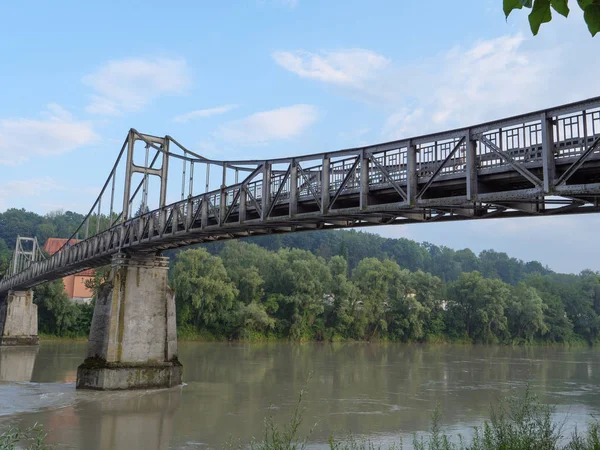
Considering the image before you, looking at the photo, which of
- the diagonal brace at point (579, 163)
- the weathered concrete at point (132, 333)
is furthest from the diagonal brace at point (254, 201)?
the diagonal brace at point (579, 163)

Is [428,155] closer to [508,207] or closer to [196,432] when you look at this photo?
[508,207]

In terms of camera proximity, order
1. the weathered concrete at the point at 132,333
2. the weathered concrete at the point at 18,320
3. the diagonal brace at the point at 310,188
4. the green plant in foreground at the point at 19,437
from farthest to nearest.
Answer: the weathered concrete at the point at 18,320, the weathered concrete at the point at 132,333, the diagonal brace at the point at 310,188, the green plant in foreground at the point at 19,437

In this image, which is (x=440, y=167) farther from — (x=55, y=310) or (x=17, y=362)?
(x=55, y=310)

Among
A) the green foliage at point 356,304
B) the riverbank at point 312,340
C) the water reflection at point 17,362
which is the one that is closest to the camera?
the water reflection at point 17,362

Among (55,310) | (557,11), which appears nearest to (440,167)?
(557,11)

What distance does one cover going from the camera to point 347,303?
7612 cm

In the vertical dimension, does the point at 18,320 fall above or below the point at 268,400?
above

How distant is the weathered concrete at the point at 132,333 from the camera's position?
26.5m

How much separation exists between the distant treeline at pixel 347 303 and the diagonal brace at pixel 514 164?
182 ft

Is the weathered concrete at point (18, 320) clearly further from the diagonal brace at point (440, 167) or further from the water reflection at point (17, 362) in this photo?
the diagonal brace at point (440, 167)

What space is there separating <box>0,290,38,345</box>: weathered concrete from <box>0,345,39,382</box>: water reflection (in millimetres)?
1776

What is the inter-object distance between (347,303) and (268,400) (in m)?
51.9

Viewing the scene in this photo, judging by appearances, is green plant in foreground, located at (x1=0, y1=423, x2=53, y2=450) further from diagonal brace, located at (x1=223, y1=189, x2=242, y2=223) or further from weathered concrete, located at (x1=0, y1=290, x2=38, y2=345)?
weathered concrete, located at (x1=0, y1=290, x2=38, y2=345)

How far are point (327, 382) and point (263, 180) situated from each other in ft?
48.2
